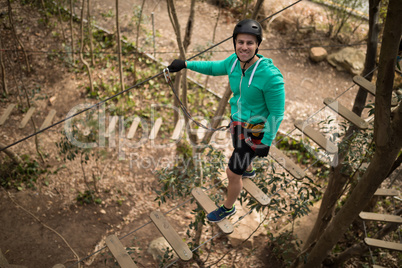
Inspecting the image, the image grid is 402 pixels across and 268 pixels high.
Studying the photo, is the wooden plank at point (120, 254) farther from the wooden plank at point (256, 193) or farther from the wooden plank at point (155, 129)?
the wooden plank at point (155, 129)

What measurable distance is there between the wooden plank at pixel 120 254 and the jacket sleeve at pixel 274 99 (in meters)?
1.42

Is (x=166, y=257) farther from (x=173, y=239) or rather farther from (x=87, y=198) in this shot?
(x=87, y=198)

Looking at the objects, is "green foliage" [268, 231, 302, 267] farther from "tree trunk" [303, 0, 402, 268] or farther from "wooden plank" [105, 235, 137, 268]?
"wooden plank" [105, 235, 137, 268]

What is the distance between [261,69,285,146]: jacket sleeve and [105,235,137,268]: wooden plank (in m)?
1.42

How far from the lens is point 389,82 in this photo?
7.11ft

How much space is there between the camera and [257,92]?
2516mm

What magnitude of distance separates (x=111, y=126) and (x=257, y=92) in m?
3.93

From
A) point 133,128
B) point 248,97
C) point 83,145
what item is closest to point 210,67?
point 248,97

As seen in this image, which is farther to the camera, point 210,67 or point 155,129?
point 155,129

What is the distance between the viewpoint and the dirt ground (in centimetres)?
446

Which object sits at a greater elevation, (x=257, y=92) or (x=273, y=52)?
(x=257, y=92)

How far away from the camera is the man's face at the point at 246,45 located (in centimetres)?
240

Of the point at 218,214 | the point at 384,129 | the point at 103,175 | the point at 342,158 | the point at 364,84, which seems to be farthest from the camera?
the point at 103,175

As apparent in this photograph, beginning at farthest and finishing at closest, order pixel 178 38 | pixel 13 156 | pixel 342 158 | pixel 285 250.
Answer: pixel 13 156 → pixel 285 250 → pixel 178 38 → pixel 342 158
